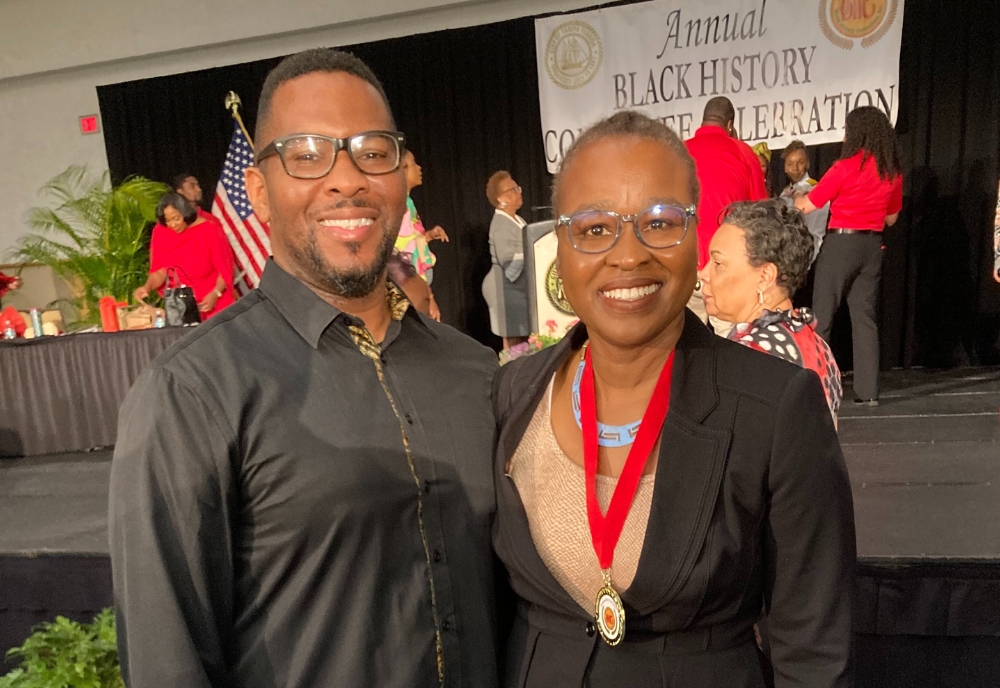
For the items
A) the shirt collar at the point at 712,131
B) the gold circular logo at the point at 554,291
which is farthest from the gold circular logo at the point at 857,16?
the gold circular logo at the point at 554,291

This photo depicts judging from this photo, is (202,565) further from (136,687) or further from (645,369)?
(645,369)

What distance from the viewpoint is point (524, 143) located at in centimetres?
696

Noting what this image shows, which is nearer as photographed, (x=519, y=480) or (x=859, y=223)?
(x=519, y=480)

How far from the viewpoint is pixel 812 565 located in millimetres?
1088

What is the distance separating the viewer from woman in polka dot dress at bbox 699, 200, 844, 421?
6.08 ft

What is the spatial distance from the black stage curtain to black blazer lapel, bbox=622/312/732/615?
11.9 ft

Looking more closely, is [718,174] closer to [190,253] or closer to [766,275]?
[766,275]

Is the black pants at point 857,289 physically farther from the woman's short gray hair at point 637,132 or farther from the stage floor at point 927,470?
the woman's short gray hair at point 637,132

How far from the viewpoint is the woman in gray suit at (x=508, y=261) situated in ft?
16.9

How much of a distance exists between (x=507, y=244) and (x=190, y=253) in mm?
2362

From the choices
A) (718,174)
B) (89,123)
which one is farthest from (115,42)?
(718,174)

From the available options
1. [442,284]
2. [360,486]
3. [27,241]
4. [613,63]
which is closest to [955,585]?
[360,486]

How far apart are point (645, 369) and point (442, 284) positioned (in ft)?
21.2

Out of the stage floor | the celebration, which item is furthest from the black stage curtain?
the celebration
